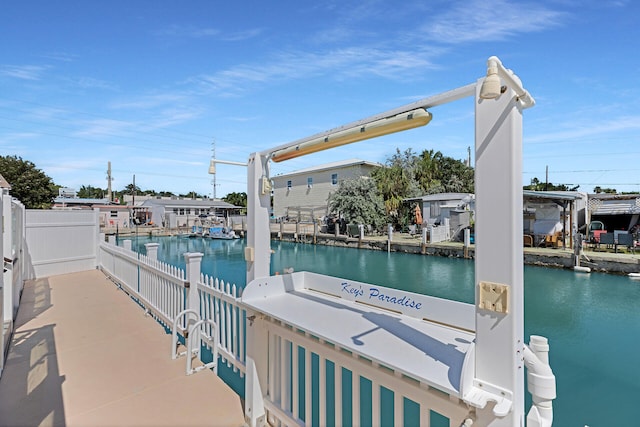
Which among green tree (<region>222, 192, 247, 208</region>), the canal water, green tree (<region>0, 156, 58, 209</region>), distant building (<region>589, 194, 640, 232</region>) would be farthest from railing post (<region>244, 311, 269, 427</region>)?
green tree (<region>222, 192, 247, 208</region>)

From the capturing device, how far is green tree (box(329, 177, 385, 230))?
22.3 meters

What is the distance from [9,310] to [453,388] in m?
5.36

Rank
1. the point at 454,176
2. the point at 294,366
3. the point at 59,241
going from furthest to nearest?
the point at 454,176 → the point at 59,241 → the point at 294,366

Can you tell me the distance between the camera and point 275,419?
2.54m

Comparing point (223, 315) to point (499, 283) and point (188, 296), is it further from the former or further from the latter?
point (499, 283)

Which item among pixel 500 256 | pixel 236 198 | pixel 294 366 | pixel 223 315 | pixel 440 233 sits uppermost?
pixel 236 198

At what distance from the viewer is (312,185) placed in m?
29.4

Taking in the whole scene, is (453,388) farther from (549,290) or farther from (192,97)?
(192,97)

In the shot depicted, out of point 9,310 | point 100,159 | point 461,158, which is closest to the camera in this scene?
point 9,310

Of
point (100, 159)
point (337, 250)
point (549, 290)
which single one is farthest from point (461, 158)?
point (100, 159)

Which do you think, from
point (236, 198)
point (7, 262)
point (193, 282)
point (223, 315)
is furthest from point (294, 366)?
point (236, 198)

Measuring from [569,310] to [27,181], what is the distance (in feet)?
108

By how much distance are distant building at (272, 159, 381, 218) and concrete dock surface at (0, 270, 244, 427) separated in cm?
2285

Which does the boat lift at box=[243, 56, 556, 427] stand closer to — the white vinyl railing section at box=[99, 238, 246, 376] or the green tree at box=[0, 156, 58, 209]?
the white vinyl railing section at box=[99, 238, 246, 376]
